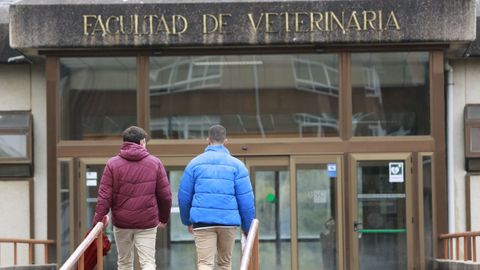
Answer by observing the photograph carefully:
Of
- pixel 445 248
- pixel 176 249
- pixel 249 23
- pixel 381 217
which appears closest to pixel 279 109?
pixel 249 23

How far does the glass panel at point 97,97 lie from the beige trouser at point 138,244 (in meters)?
4.92

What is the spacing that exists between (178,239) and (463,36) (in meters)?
4.91

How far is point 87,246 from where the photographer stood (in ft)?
25.3

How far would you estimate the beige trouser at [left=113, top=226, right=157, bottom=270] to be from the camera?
844 centimetres

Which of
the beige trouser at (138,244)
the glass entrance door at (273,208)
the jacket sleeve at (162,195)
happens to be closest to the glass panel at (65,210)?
the glass entrance door at (273,208)

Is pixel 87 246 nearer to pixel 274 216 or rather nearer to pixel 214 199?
pixel 214 199

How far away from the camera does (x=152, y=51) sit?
13.1 meters

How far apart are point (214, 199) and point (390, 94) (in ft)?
18.5

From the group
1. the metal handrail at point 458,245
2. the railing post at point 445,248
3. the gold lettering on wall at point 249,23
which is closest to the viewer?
the metal handrail at point 458,245

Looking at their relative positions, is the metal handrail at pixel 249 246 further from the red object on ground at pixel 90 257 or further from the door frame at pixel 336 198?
the door frame at pixel 336 198

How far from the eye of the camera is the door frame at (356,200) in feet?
42.7

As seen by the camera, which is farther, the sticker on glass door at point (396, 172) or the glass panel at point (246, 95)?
the glass panel at point (246, 95)

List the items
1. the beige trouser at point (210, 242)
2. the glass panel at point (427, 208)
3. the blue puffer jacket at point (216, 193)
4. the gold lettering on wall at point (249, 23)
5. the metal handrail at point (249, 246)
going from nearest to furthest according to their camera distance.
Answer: the metal handrail at point (249, 246)
the blue puffer jacket at point (216, 193)
the beige trouser at point (210, 242)
the gold lettering on wall at point (249, 23)
the glass panel at point (427, 208)

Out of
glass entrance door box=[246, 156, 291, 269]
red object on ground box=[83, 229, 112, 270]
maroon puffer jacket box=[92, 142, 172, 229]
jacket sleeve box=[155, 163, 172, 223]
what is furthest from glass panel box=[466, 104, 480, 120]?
red object on ground box=[83, 229, 112, 270]
